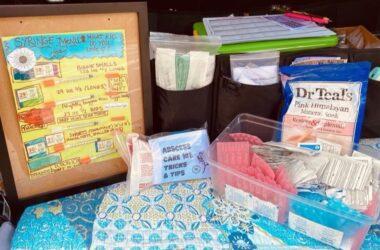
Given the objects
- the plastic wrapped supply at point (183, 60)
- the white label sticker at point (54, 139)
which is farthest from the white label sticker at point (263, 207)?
the white label sticker at point (54, 139)

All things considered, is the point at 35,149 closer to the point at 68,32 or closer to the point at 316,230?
the point at 68,32

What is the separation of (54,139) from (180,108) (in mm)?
211

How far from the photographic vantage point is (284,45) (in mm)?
621

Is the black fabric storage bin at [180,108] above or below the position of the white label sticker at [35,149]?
above

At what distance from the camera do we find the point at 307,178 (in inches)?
20.8

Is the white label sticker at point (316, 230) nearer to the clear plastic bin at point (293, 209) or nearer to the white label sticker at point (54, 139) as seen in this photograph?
the clear plastic bin at point (293, 209)

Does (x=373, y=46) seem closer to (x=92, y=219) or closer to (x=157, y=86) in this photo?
(x=157, y=86)

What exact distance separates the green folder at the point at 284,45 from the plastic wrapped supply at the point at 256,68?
1 centimetres

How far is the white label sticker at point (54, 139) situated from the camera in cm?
53

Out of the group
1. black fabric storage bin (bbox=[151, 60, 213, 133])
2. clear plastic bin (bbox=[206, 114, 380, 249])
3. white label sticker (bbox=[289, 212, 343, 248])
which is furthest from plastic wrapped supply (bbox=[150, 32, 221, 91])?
white label sticker (bbox=[289, 212, 343, 248])

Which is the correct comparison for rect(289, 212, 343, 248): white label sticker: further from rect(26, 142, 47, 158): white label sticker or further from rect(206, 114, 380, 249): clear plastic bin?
rect(26, 142, 47, 158): white label sticker

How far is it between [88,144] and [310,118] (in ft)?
1.28

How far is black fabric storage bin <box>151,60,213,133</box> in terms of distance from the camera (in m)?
0.58

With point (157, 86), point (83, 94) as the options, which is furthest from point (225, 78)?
point (83, 94)
